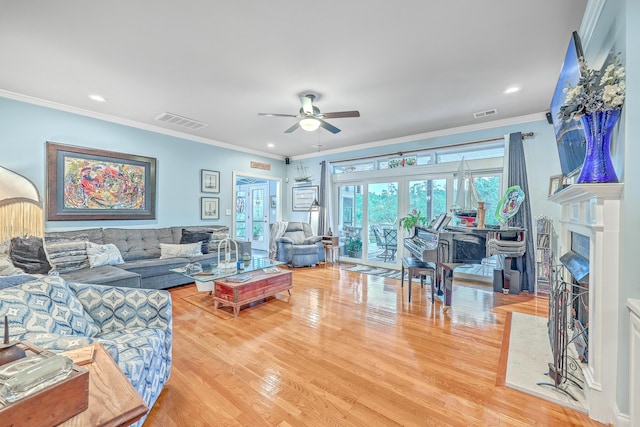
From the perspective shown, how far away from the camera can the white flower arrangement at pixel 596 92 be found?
5.17ft

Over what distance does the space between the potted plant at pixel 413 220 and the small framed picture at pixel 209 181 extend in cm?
390

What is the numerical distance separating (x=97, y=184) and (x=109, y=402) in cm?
459

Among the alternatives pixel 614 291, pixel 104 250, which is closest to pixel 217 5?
pixel 614 291

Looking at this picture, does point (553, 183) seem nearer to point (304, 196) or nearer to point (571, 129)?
point (571, 129)

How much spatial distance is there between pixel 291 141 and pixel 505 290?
4.66 meters

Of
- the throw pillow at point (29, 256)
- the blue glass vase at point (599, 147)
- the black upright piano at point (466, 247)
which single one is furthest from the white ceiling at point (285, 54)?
the throw pillow at point (29, 256)

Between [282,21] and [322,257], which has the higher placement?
[282,21]

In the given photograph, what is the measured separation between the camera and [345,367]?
2.19 meters

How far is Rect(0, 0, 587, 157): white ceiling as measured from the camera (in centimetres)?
209

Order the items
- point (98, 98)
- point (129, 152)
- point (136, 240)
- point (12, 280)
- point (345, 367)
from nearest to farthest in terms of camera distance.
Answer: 1. point (12, 280)
2. point (345, 367)
3. point (98, 98)
4. point (136, 240)
5. point (129, 152)

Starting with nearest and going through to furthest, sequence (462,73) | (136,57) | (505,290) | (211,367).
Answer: (211,367) → (136,57) → (462,73) → (505,290)

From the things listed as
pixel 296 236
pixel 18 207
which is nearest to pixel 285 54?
pixel 18 207

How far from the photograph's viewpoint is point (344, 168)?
6.66m

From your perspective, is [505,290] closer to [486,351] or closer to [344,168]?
[486,351]
